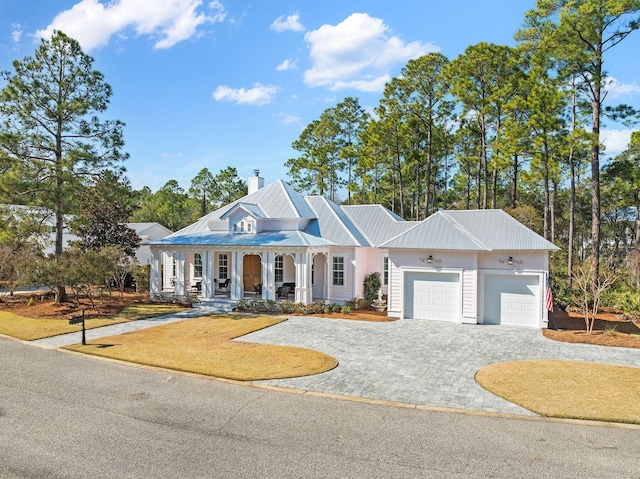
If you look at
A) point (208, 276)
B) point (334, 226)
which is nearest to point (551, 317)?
point (334, 226)

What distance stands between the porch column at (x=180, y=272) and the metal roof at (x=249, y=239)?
2.38ft

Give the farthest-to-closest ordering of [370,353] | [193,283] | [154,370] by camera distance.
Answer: [193,283]
[370,353]
[154,370]

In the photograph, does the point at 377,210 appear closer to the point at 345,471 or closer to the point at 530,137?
the point at 530,137

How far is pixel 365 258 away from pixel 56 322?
14.4m

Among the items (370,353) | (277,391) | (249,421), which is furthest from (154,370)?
(370,353)

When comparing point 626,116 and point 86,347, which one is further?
point 626,116

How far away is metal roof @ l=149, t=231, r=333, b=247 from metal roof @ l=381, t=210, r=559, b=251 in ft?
13.2

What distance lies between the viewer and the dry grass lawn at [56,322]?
601 inches

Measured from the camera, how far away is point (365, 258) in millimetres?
22344

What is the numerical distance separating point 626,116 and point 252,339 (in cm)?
2266

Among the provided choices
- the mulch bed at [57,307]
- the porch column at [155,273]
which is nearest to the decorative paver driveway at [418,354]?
the porch column at [155,273]

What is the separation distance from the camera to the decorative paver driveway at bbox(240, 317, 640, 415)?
9.28 metres

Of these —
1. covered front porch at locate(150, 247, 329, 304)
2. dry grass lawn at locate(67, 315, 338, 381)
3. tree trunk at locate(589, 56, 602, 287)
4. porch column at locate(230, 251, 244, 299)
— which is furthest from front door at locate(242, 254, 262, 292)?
tree trunk at locate(589, 56, 602, 287)

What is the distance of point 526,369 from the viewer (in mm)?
10992
